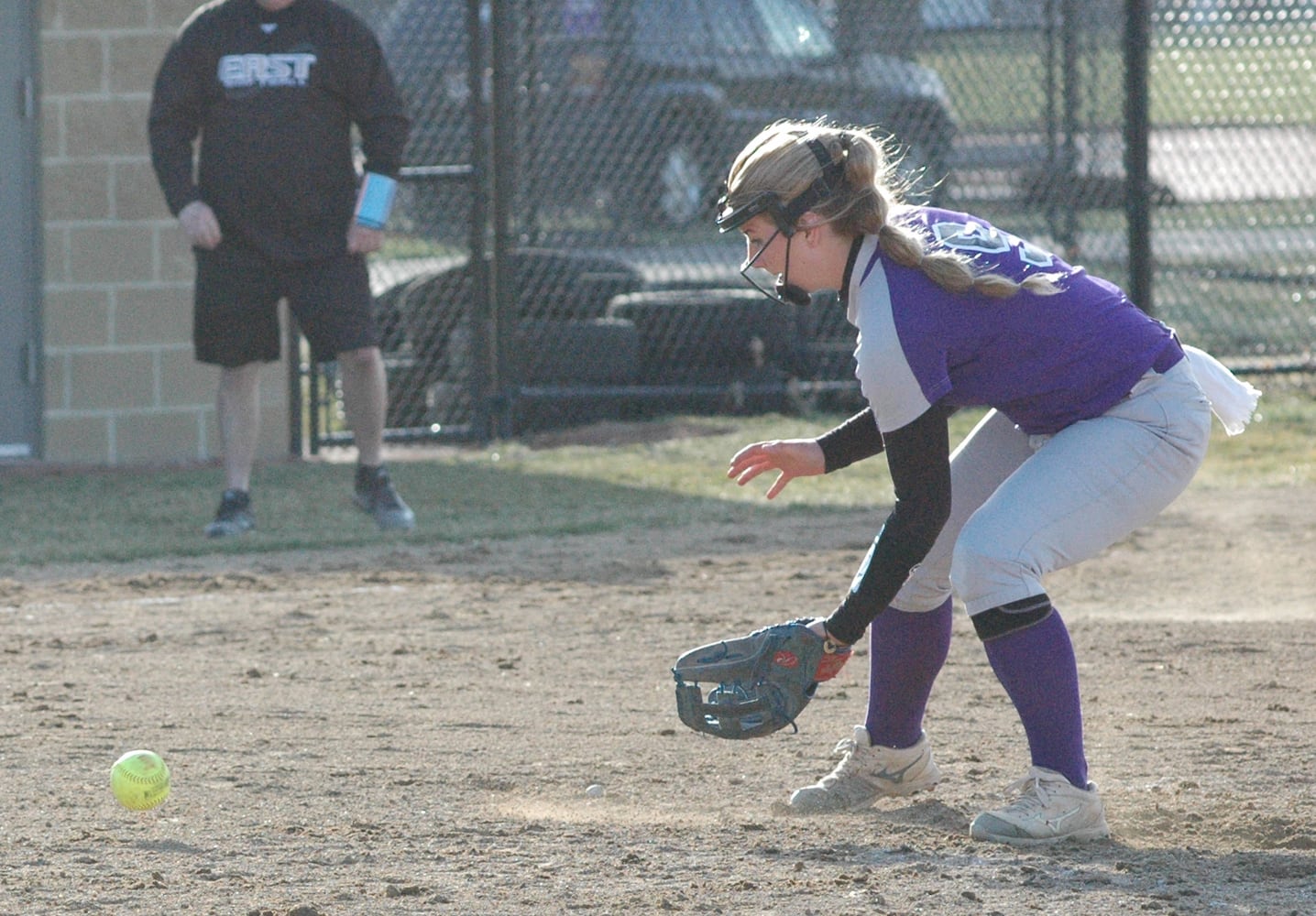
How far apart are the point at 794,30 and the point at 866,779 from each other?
665 centimetres

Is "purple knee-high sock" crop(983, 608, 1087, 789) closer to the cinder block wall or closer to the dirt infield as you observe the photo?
Answer: the dirt infield

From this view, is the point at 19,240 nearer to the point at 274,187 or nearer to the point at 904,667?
the point at 274,187

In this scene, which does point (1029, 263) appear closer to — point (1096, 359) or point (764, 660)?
point (1096, 359)

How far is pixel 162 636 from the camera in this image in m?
6.02

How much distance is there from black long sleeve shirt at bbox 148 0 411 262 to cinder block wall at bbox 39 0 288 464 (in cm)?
154

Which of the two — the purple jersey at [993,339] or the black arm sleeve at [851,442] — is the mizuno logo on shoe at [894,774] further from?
A: the purple jersey at [993,339]

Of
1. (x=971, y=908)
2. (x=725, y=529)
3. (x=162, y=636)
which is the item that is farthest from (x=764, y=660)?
(x=725, y=529)

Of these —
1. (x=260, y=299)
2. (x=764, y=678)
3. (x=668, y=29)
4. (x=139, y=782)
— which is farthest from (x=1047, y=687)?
(x=668, y=29)

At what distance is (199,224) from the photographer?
757 centimetres

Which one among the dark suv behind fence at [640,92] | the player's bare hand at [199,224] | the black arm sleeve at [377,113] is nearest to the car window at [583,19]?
Answer: the dark suv behind fence at [640,92]

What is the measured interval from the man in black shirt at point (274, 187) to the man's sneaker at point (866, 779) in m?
3.83

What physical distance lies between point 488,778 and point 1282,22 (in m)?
7.96

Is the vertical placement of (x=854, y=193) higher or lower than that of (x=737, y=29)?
higher

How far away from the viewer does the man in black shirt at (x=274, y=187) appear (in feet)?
25.2
